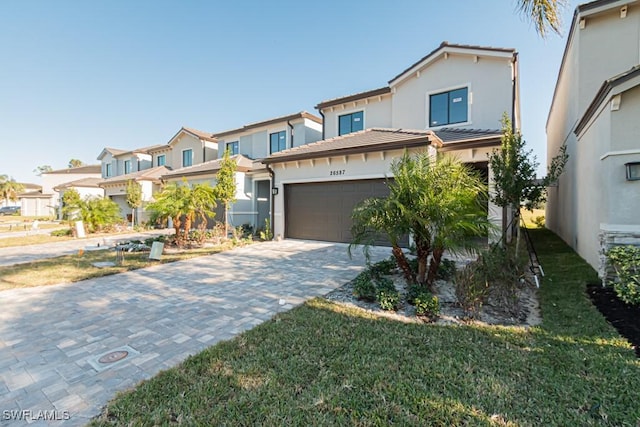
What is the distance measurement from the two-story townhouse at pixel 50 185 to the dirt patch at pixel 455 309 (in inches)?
1852

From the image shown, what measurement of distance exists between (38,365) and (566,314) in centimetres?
753

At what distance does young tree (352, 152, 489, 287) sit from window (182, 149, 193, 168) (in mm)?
20326

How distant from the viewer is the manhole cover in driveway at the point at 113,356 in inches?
133

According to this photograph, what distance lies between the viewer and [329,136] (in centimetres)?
1591

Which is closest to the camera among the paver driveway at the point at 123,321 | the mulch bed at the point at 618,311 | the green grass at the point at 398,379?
the green grass at the point at 398,379

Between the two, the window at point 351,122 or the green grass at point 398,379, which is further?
the window at point 351,122

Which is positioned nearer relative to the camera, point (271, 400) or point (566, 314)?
point (271, 400)

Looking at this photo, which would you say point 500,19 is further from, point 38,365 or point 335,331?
point 38,365

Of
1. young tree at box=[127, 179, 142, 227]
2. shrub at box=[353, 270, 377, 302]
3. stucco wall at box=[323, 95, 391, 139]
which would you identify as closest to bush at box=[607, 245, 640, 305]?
shrub at box=[353, 270, 377, 302]

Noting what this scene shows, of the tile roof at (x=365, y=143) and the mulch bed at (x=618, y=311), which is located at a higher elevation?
the tile roof at (x=365, y=143)

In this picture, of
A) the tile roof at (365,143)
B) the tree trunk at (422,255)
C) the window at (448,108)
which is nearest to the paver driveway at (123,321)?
the tree trunk at (422,255)

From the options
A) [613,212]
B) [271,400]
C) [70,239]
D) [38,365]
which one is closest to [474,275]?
[613,212]

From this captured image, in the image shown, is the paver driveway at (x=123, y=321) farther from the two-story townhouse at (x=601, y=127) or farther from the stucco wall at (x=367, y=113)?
the stucco wall at (x=367, y=113)

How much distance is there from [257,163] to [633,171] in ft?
50.4
